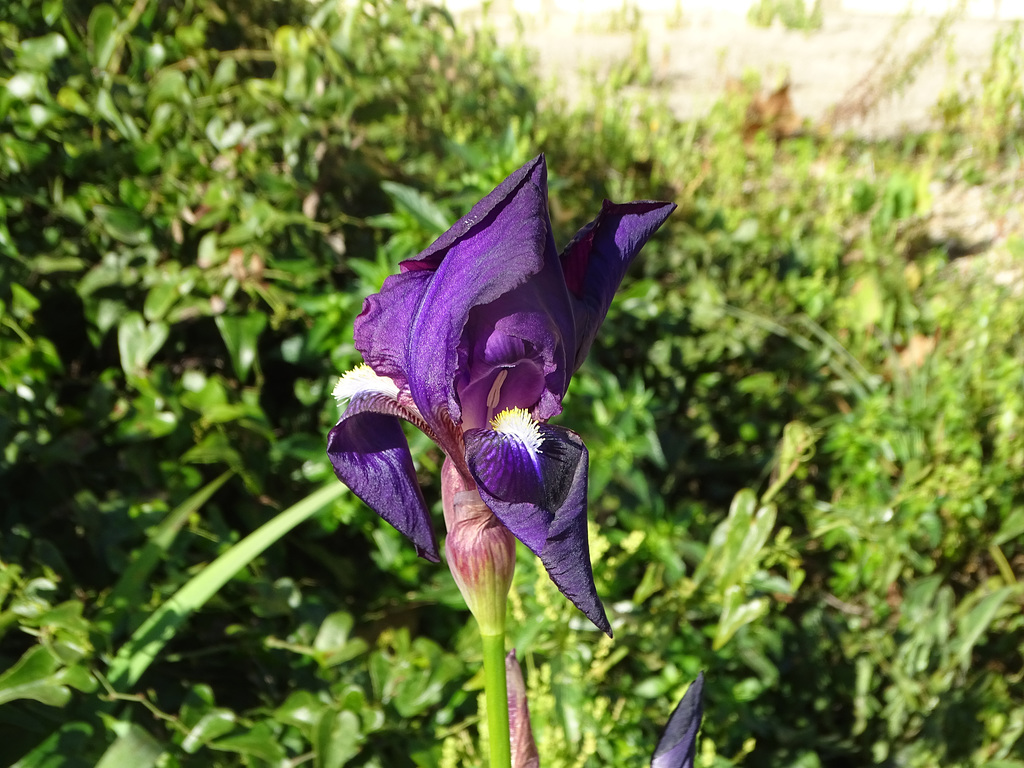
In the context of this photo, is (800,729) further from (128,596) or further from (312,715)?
(128,596)

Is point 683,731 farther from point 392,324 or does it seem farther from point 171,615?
point 171,615

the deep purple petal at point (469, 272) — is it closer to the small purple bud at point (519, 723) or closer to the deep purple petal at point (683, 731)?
the small purple bud at point (519, 723)

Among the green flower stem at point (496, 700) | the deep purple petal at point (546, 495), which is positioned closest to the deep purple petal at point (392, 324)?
the deep purple petal at point (546, 495)

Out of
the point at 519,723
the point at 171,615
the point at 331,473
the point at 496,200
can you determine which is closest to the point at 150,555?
the point at 171,615

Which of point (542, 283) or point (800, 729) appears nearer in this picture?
point (542, 283)

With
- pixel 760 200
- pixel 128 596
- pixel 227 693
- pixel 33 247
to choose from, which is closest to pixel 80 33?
pixel 33 247

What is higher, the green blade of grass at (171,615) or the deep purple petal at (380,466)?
the green blade of grass at (171,615)
